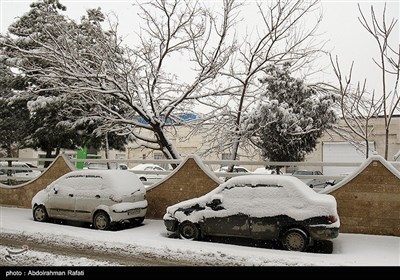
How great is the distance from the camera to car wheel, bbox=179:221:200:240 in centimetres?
871

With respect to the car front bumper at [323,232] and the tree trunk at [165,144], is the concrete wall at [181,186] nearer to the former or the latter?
the tree trunk at [165,144]

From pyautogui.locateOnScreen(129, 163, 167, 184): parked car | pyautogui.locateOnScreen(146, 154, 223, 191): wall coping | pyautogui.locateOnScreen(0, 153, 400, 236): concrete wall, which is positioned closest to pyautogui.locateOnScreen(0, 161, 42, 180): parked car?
pyautogui.locateOnScreen(129, 163, 167, 184): parked car

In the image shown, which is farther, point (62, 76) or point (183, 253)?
point (62, 76)

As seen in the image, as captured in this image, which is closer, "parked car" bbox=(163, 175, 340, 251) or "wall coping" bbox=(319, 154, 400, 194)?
"parked car" bbox=(163, 175, 340, 251)

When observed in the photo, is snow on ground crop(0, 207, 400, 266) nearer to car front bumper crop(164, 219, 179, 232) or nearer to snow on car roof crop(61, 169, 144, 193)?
car front bumper crop(164, 219, 179, 232)

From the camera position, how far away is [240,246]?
8.24m

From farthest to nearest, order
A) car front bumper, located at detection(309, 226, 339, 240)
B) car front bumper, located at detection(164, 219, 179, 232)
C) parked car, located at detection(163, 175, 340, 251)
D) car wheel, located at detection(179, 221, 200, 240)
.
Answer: car front bumper, located at detection(164, 219, 179, 232) → car wheel, located at detection(179, 221, 200, 240) → parked car, located at detection(163, 175, 340, 251) → car front bumper, located at detection(309, 226, 339, 240)

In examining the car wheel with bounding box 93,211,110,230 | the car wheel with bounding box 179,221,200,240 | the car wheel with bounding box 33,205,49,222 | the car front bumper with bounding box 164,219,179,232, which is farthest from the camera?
the car wheel with bounding box 33,205,49,222

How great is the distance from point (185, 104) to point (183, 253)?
28.4 ft

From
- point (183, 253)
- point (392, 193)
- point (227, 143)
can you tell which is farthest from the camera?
point (227, 143)

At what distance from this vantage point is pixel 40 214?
11188 mm

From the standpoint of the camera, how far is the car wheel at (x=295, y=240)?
25.1 ft
